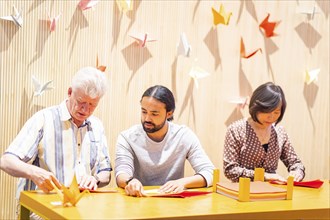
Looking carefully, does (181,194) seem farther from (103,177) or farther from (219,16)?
(219,16)

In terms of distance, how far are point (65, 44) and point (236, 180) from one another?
1.38m

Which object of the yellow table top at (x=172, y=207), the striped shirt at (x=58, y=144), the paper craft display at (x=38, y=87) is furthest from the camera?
the paper craft display at (x=38, y=87)

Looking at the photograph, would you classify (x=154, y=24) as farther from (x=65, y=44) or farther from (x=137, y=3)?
(x=65, y=44)

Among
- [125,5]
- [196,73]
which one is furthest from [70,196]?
[196,73]

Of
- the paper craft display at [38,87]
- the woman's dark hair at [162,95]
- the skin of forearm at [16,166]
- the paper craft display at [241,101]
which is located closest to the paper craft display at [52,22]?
the paper craft display at [38,87]

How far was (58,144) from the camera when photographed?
3021 mm

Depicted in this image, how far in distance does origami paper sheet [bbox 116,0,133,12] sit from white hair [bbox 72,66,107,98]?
103cm

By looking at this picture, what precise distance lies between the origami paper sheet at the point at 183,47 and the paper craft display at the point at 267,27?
678 mm

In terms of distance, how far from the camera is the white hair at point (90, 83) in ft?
9.75

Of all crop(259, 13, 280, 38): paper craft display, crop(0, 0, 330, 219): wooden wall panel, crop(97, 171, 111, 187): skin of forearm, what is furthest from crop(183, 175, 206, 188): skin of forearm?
crop(259, 13, 280, 38): paper craft display

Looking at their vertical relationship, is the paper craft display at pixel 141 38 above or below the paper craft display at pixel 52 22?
below

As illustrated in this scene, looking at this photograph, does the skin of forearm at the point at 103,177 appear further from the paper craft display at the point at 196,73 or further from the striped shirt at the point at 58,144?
the paper craft display at the point at 196,73

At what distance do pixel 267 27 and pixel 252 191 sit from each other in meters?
1.93

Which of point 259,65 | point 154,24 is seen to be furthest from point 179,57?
point 259,65
